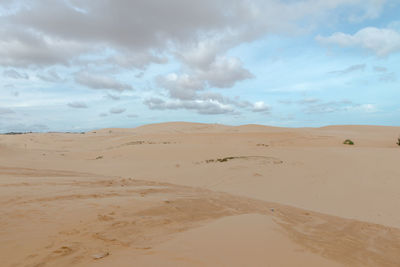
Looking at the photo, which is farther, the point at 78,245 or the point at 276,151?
the point at 276,151

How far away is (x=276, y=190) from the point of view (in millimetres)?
8273

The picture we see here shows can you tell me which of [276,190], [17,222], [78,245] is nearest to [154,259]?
[78,245]

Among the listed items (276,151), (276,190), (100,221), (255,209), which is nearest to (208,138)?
(276,151)

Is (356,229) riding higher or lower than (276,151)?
lower

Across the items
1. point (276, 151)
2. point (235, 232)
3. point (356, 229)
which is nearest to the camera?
point (235, 232)

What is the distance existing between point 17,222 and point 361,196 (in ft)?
26.7

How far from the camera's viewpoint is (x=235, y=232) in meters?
3.62

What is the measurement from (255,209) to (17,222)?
4.42 metres

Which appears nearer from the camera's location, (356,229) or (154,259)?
(154,259)

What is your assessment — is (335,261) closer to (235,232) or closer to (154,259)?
(235,232)

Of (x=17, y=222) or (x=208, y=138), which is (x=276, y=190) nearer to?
(x=17, y=222)

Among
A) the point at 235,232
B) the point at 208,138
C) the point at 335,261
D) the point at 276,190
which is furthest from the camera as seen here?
the point at 208,138

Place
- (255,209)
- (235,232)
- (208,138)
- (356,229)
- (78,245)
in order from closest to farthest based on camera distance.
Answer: (78,245) → (235,232) → (356,229) → (255,209) → (208,138)

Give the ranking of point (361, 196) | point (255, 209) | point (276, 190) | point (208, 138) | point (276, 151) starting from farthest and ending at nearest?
1. point (208, 138)
2. point (276, 151)
3. point (276, 190)
4. point (361, 196)
5. point (255, 209)
